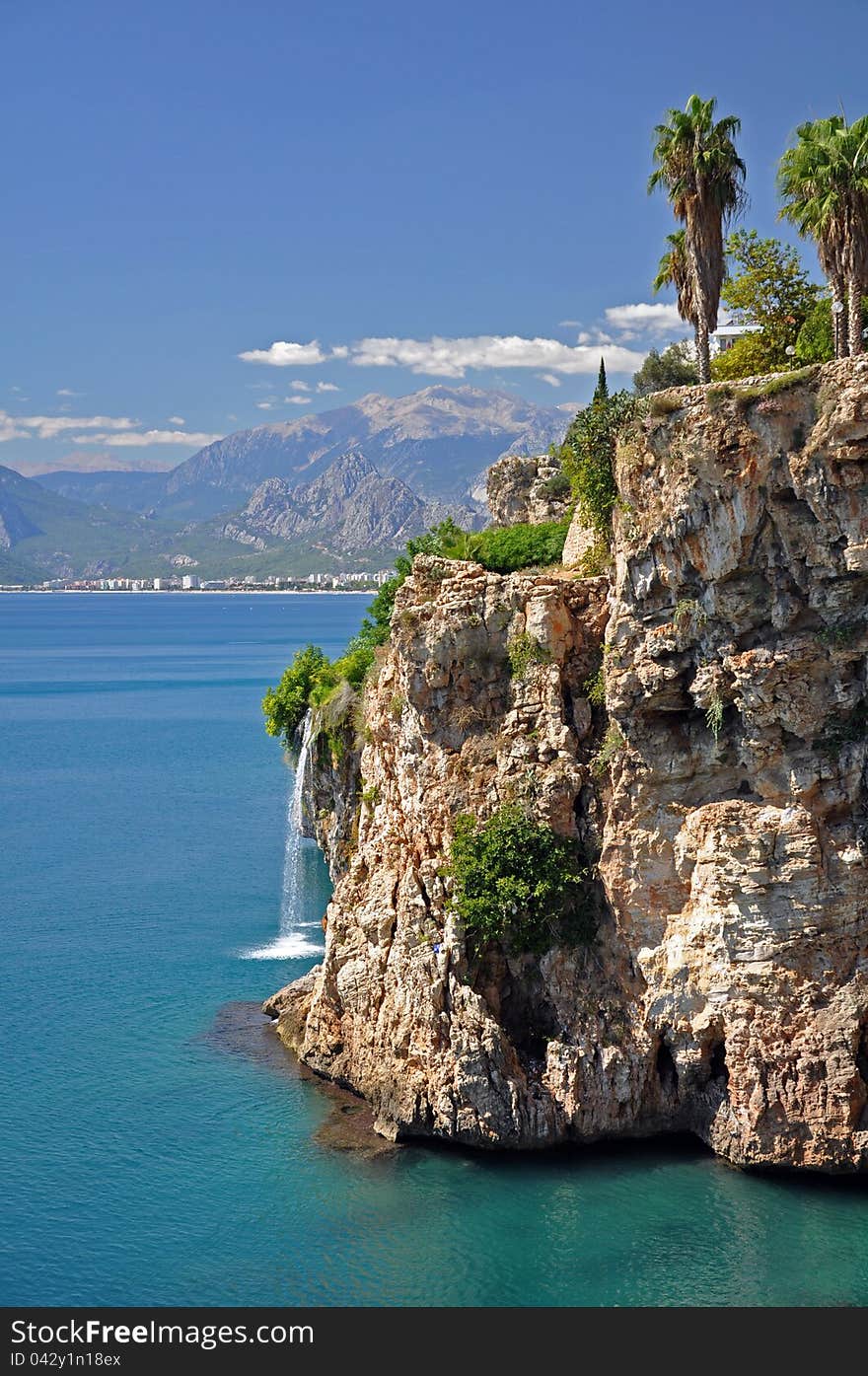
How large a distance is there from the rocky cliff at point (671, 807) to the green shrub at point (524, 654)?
87 mm

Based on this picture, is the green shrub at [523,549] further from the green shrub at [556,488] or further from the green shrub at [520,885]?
the green shrub at [520,885]

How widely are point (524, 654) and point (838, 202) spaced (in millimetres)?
13134

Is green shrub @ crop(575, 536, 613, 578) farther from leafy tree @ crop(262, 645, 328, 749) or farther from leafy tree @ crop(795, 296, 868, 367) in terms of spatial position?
leafy tree @ crop(262, 645, 328, 749)

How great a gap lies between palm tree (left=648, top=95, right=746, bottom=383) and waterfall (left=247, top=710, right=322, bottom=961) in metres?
23.7

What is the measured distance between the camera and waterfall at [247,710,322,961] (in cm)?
4553

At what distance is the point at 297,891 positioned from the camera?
53750 millimetres

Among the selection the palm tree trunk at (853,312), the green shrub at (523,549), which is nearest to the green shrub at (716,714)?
the palm tree trunk at (853,312)

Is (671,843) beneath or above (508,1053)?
above

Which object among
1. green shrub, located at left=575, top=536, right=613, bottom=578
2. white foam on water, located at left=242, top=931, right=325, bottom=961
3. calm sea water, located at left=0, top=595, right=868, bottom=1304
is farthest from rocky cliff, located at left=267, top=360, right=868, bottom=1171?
white foam on water, located at left=242, top=931, right=325, bottom=961

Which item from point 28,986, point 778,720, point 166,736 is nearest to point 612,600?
point 778,720

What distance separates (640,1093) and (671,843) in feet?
19.3

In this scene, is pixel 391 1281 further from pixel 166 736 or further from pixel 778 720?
pixel 166 736

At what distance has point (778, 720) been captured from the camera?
92.0 ft

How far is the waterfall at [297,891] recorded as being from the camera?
45531 mm
